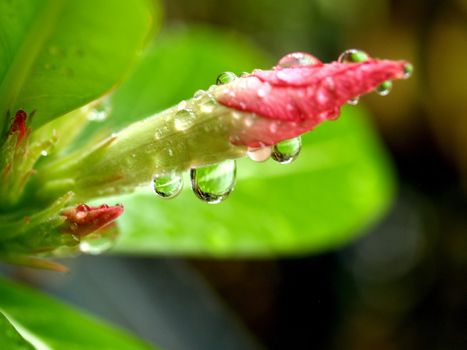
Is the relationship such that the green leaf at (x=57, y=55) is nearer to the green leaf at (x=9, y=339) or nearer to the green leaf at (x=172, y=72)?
the green leaf at (x=9, y=339)

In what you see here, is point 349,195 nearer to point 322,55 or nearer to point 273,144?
point 273,144

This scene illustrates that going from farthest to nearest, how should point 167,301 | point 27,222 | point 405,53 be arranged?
point 405,53 < point 167,301 < point 27,222

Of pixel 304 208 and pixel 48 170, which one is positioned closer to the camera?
pixel 48 170

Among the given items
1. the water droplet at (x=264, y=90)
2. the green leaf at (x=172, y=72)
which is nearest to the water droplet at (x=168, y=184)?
the water droplet at (x=264, y=90)

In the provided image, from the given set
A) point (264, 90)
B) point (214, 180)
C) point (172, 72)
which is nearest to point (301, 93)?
point (264, 90)

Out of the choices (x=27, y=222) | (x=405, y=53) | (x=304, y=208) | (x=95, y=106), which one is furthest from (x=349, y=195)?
(x=405, y=53)

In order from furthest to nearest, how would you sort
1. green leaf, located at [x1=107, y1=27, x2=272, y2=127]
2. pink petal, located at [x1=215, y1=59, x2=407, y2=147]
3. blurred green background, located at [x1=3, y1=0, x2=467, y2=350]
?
blurred green background, located at [x1=3, y1=0, x2=467, y2=350] < green leaf, located at [x1=107, y1=27, x2=272, y2=127] < pink petal, located at [x1=215, y1=59, x2=407, y2=147]

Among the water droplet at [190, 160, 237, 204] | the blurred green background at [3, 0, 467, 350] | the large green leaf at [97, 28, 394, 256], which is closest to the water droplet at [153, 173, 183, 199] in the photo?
the water droplet at [190, 160, 237, 204]

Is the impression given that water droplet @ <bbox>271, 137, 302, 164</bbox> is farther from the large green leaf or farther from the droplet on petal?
the large green leaf
